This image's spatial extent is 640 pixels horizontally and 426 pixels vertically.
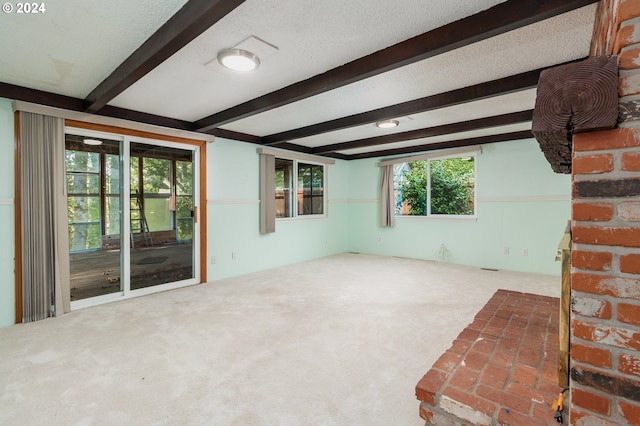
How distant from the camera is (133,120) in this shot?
344cm

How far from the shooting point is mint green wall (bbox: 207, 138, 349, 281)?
4.32 metres

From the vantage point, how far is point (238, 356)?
2.17 m

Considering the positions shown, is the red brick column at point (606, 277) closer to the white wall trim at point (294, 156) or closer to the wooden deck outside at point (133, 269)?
the wooden deck outside at point (133, 269)

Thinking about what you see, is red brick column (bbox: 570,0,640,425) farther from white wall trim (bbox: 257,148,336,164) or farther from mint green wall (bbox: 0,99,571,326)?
white wall trim (bbox: 257,148,336,164)

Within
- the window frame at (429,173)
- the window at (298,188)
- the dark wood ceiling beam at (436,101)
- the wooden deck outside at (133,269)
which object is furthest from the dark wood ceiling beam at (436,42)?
the window frame at (429,173)

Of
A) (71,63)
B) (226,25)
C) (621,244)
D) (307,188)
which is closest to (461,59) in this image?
(226,25)

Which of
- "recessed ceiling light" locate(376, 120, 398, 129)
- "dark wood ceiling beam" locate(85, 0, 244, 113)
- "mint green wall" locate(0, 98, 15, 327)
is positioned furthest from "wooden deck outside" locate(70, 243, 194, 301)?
"recessed ceiling light" locate(376, 120, 398, 129)

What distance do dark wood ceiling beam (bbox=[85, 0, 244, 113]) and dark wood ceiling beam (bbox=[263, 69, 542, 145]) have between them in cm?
217

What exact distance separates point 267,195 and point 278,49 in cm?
304

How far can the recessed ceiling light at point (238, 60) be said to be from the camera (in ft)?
6.77

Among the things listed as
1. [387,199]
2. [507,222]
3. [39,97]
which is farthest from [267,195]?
[507,222]

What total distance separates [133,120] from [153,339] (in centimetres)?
245

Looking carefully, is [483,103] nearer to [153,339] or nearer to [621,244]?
[621,244]

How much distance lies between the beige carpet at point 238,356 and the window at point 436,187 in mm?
1952
